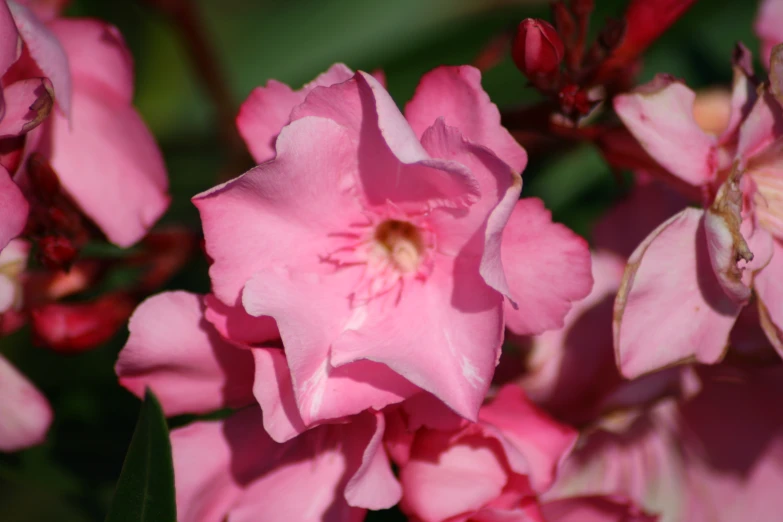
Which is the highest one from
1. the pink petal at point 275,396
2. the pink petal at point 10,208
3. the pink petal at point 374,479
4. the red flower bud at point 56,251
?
the pink petal at point 10,208

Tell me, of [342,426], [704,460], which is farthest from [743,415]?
[342,426]

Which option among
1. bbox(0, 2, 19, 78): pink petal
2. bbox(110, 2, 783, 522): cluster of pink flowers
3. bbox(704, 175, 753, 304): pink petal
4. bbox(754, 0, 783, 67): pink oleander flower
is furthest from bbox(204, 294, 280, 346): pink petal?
bbox(754, 0, 783, 67): pink oleander flower

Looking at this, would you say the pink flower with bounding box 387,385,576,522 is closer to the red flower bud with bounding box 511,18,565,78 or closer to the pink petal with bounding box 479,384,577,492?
the pink petal with bounding box 479,384,577,492

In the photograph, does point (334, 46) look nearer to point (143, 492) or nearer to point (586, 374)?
point (586, 374)

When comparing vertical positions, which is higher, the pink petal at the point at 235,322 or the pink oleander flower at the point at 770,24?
the pink oleander flower at the point at 770,24

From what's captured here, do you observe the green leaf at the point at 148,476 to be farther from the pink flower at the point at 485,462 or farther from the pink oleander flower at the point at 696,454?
the pink oleander flower at the point at 696,454

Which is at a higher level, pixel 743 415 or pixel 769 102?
pixel 769 102

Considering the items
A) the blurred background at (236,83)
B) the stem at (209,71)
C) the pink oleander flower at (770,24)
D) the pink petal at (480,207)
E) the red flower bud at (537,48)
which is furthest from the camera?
the stem at (209,71)

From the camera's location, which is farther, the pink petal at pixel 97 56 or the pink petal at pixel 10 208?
the pink petal at pixel 97 56

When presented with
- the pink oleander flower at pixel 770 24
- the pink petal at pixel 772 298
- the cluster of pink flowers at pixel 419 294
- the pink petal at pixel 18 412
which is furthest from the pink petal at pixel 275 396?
the pink oleander flower at pixel 770 24
